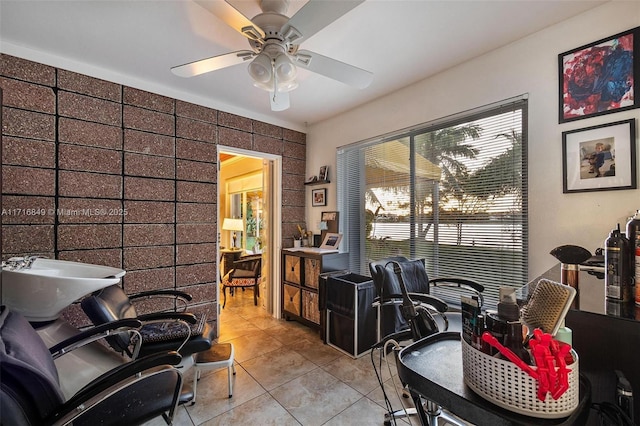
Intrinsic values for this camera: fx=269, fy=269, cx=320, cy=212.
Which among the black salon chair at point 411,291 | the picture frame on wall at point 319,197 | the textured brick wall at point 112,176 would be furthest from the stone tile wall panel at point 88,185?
the black salon chair at point 411,291

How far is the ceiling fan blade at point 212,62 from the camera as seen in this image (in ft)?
5.41

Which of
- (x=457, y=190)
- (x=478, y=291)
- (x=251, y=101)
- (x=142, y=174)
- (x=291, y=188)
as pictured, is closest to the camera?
(x=478, y=291)

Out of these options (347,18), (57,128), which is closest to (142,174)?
(57,128)

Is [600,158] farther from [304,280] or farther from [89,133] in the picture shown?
[89,133]

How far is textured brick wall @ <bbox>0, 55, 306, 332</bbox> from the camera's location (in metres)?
2.10

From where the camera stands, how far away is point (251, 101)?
121 inches

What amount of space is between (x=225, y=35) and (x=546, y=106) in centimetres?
234

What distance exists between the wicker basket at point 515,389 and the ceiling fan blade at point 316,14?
4.62 ft

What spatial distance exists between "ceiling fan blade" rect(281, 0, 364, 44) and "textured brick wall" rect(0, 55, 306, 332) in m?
1.93

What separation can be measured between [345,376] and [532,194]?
2.05 m

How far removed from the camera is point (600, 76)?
1.68 metres

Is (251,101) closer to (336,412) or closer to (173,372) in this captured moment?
(173,372)

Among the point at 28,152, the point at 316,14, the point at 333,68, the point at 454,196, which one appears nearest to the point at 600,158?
the point at 454,196

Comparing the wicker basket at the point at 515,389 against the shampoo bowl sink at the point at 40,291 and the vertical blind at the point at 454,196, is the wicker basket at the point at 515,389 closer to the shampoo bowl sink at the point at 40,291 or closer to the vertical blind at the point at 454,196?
the vertical blind at the point at 454,196
